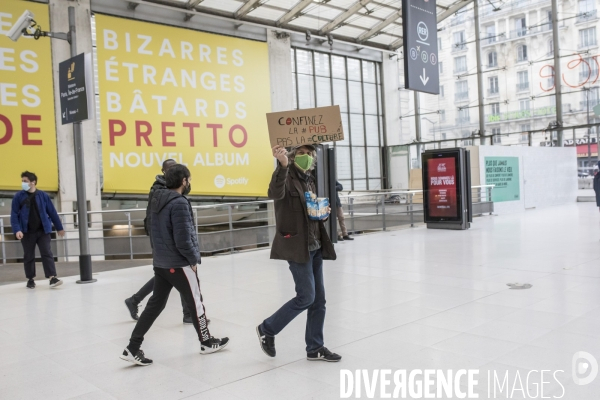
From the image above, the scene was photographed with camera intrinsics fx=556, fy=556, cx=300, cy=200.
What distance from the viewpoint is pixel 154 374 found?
12.5 feet

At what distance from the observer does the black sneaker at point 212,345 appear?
4.17m

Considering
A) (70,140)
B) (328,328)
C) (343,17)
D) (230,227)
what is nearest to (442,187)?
(230,227)

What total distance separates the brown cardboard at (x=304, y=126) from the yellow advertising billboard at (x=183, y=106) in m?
13.8

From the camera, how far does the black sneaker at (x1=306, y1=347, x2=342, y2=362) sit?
388cm

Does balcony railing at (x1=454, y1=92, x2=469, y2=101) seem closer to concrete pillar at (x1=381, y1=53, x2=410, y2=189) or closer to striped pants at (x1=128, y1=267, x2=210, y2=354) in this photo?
concrete pillar at (x1=381, y1=53, x2=410, y2=189)

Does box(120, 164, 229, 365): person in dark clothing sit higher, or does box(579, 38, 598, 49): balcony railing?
box(579, 38, 598, 49): balcony railing

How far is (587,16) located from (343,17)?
30.1ft

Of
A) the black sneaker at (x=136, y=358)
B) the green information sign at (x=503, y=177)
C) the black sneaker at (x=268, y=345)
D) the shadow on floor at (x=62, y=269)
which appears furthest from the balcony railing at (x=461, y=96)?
the black sneaker at (x=136, y=358)

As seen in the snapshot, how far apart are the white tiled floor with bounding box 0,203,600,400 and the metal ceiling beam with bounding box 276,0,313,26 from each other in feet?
45.3

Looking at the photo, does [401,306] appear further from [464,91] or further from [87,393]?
[464,91]

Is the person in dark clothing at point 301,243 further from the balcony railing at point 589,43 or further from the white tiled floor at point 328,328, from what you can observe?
the balcony railing at point 589,43

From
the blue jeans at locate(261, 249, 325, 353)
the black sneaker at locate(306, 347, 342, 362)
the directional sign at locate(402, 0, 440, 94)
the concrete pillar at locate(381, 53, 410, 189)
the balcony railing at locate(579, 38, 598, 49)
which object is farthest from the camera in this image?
the concrete pillar at locate(381, 53, 410, 189)

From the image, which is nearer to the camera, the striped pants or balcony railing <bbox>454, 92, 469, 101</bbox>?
the striped pants

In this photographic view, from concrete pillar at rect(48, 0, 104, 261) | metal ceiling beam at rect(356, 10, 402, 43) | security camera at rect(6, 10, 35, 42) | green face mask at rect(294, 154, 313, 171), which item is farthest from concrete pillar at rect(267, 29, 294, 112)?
green face mask at rect(294, 154, 313, 171)
